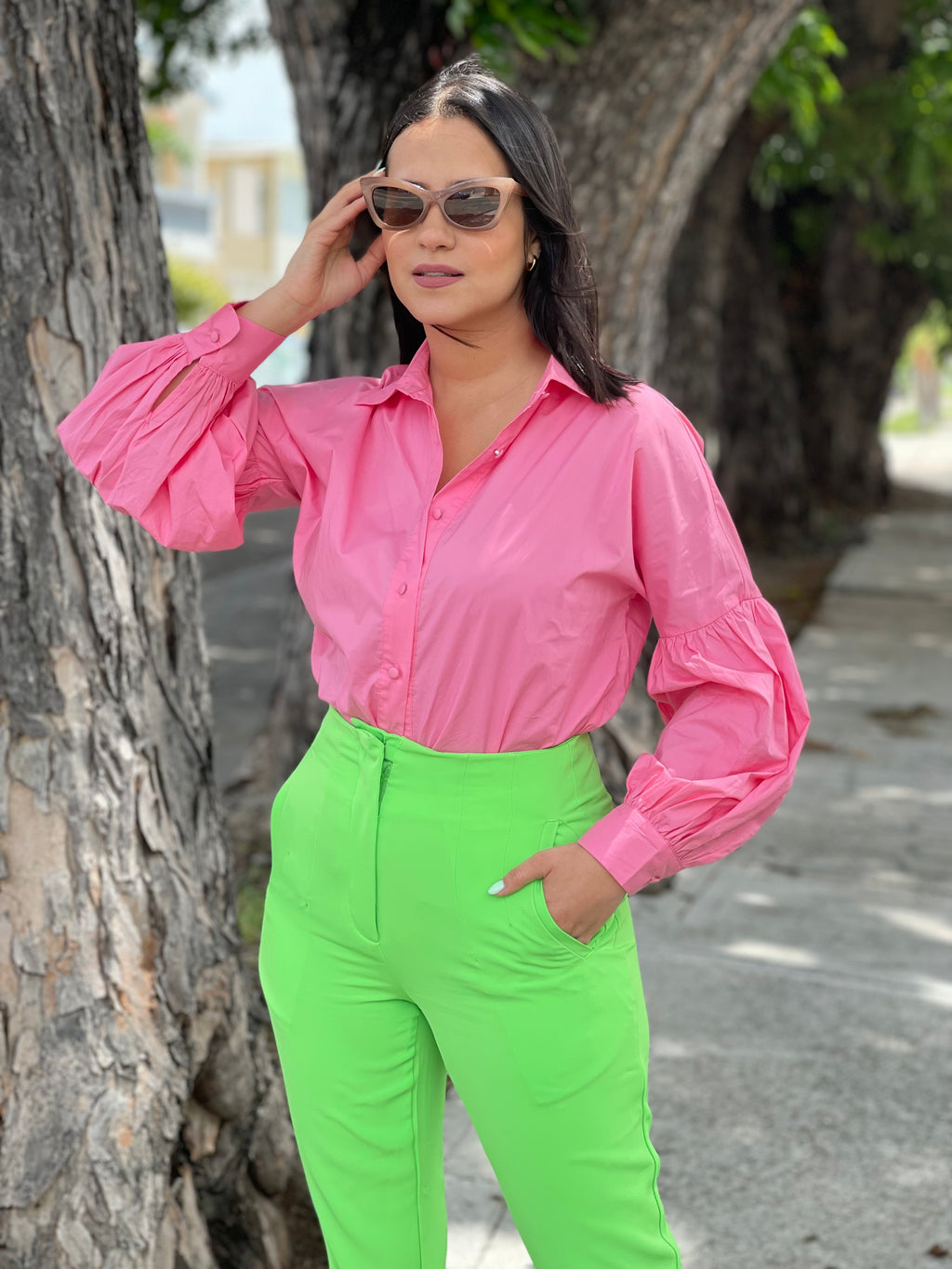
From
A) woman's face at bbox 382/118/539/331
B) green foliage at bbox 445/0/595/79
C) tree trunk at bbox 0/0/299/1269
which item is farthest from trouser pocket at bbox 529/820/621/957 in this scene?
green foliage at bbox 445/0/595/79

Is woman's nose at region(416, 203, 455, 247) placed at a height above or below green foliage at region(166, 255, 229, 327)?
above

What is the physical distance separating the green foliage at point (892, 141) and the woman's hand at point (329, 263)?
579 centimetres

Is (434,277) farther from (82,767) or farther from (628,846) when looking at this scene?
(82,767)

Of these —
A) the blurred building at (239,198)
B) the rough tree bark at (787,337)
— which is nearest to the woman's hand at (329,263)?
the rough tree bark at (787,337)

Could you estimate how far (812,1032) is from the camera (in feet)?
12.4

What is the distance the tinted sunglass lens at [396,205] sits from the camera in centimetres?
180

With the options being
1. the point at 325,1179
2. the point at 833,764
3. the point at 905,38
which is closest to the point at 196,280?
the point at 905,38

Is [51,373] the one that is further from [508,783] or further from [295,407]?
[508,783]

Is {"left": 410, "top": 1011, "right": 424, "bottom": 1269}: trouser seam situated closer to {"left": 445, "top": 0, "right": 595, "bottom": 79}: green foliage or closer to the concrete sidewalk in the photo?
the concrete sidewalk

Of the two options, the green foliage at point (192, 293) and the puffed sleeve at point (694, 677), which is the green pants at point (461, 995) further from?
the green foliage at point (192, 293)

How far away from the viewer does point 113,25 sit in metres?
2.47

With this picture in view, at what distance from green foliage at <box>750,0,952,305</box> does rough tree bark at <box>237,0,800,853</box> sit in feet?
10.5

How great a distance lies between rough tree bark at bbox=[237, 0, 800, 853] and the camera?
416cm

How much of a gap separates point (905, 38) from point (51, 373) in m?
10.5
